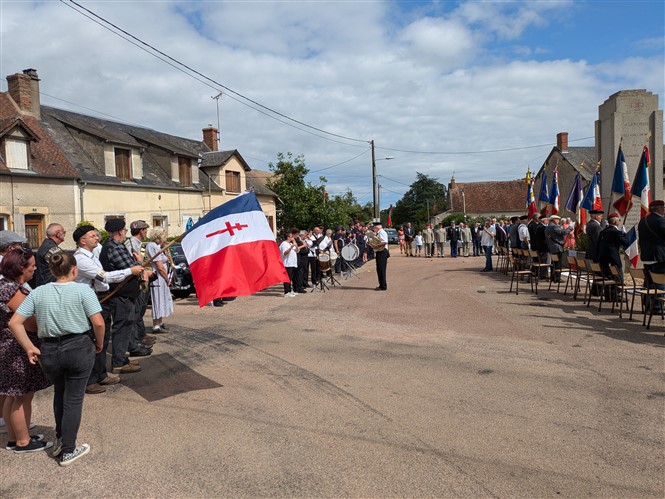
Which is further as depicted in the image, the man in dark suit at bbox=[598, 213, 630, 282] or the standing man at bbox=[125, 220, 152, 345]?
the man in dark suit at bbox=[598, 213, 630, 282]

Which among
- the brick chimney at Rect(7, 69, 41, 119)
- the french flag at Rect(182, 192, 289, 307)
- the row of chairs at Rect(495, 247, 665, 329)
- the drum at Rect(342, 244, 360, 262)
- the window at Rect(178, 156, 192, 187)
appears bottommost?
the row of chairs at Rect(495, 247, 665, 329)

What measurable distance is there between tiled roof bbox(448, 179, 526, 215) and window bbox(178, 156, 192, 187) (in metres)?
52.0

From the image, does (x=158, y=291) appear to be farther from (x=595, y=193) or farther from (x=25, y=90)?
(x=25, y=90)

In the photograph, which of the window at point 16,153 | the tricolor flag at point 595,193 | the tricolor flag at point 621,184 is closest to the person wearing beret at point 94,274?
the tricolor flag at point 621,184

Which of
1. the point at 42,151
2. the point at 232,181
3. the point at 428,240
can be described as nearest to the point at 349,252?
the point at 428,240

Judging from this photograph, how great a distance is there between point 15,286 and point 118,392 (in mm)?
2249

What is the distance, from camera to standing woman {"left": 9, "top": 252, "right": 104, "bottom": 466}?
4.21 meters

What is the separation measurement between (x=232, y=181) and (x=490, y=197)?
5487 cm

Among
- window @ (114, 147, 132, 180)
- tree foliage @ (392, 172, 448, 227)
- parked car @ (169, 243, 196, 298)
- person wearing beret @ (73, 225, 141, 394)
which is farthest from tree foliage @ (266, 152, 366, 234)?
tree foliage @ (392, 172, 448, 227)

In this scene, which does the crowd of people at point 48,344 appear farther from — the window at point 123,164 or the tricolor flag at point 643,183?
the window at point 123,164

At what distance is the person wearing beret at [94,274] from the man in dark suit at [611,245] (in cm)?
894

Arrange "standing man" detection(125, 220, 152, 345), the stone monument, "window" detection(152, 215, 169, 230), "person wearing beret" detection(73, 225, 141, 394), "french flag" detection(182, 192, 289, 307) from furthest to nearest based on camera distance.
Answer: "window" detection(152, 215, 169, 230) < the stone monument < "standing man" detection(125, 220, 152, 345) < "french flag" detection(182, 192, 289, 307) < "person wearing beret" detection(73, 225, 141, 394)

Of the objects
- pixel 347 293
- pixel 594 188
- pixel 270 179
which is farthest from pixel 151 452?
pixel 270 179

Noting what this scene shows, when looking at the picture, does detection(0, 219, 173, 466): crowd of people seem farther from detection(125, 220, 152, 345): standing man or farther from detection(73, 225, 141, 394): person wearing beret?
detection(125, 220, 152, 345): standing man
